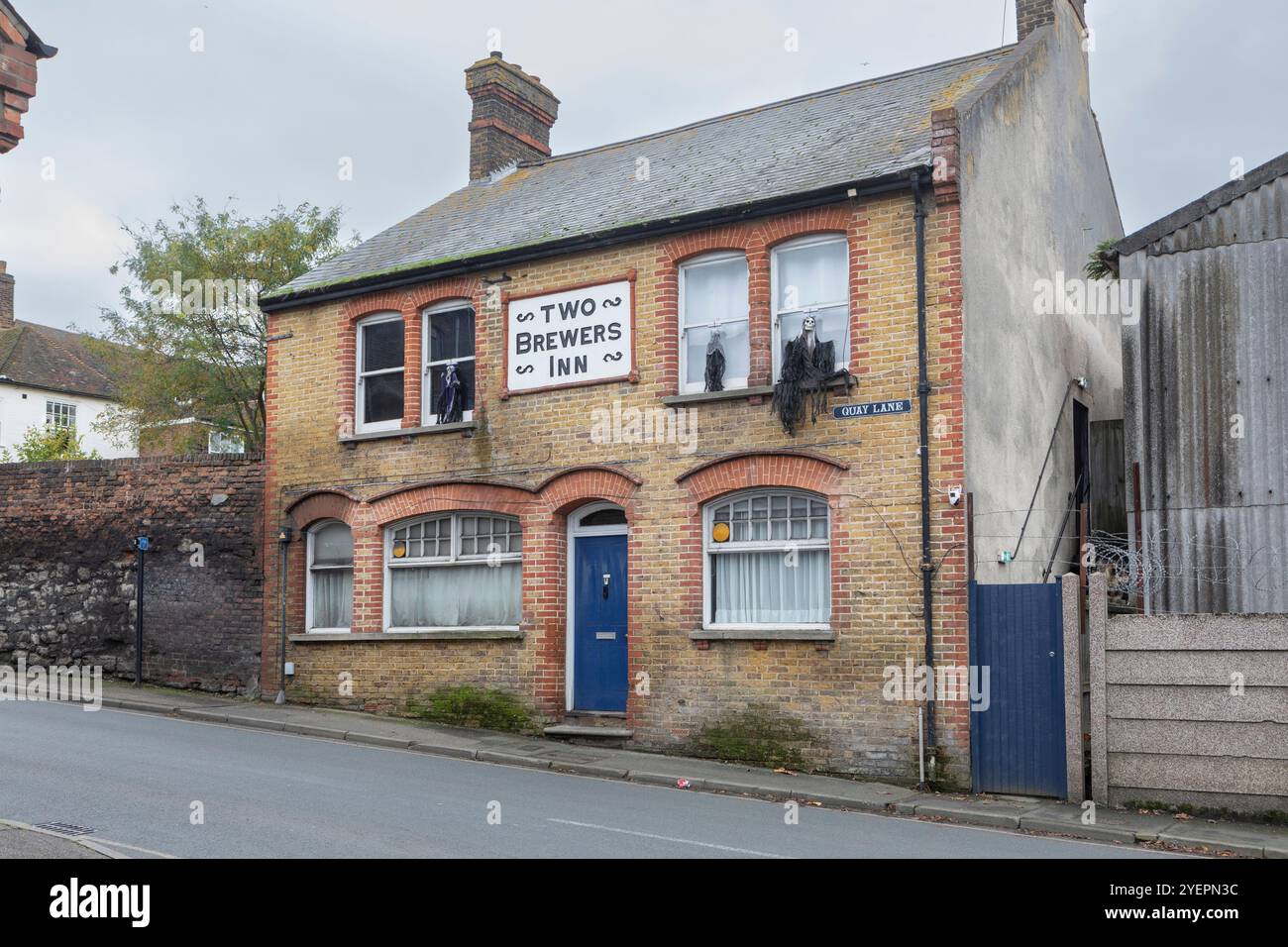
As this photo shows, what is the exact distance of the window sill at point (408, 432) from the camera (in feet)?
57.1

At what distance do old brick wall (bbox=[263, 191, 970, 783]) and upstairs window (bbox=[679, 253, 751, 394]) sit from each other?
254 mm

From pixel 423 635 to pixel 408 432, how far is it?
2.85 m

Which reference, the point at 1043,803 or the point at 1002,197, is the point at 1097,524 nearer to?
the point at 1002,197

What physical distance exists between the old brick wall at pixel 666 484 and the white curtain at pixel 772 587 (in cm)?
33

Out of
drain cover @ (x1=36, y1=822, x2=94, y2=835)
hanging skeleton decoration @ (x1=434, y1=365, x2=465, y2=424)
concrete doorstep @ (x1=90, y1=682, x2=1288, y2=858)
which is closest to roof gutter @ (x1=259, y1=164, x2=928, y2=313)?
hanging skeleton decoration @ (x1=434, y1=365, x2=465, y2=424)

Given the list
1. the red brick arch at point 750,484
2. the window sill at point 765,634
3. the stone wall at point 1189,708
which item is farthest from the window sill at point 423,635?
the stone wall at point 1189,708

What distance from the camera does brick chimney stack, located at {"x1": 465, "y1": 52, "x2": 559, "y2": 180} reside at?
23297mm

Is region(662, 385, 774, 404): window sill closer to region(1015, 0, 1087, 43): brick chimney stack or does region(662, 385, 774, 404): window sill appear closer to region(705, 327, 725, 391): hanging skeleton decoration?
region(705, 327, 725, 391): hanging skeleton decoration

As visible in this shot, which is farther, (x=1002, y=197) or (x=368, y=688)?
(x=368, y=688)

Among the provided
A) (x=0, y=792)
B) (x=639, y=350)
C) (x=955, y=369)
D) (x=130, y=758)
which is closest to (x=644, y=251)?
(x=639, y=350)

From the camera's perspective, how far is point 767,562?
15.1 m

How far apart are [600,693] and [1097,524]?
7876 mm

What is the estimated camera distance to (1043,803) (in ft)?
41.4

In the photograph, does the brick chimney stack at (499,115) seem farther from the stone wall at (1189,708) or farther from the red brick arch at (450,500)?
the stone wall at (1189,708)
